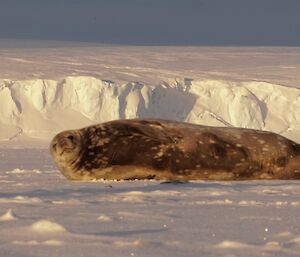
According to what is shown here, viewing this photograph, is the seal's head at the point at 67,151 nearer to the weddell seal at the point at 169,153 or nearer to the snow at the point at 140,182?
the weddell seal at the point at 169,153

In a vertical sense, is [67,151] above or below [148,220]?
below

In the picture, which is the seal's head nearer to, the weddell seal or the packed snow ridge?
the weddell seal

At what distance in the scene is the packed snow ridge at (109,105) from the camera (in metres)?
28.0

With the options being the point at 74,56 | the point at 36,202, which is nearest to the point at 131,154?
the point at 36,202

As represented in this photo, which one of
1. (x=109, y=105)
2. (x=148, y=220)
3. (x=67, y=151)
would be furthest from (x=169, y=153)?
(x=109, y=105)

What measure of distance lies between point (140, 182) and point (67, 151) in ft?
2.43

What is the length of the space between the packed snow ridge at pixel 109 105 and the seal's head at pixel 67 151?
67.3ft

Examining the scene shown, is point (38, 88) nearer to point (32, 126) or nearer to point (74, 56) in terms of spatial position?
point (32, 126)

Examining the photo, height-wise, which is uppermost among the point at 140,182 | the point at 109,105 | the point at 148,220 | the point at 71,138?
the point at 148,220

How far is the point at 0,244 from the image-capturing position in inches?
116

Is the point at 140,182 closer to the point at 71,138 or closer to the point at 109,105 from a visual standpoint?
the point at 71,138

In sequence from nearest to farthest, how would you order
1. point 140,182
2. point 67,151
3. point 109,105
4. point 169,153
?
point 140,182, point 67,151, point 169,153, point 109,105

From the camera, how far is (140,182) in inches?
247

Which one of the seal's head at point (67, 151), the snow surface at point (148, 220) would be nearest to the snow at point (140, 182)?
the snow surface at point (148, 220)
